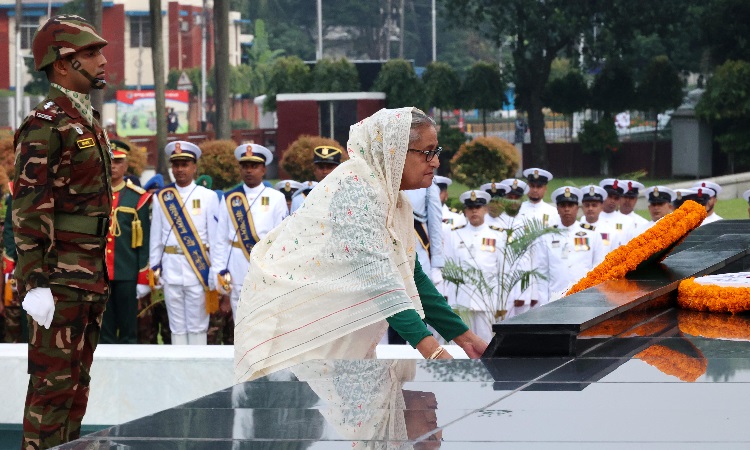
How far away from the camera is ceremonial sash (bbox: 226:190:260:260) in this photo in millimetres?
9602

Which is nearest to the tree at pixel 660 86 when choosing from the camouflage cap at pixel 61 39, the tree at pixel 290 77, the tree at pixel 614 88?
the tree at pixel 614 88

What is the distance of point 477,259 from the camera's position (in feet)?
33.1

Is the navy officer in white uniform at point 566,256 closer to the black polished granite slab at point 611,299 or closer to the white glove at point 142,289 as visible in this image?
the black polished granite slab at point 611,299

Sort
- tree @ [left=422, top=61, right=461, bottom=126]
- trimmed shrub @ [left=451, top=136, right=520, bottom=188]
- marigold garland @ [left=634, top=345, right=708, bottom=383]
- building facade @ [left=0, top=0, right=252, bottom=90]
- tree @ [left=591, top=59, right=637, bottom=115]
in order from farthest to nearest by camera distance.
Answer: building facade @ [left=0, top=0, right=252, bottom=90] < tree @ [left=422, top=61, right=461, bottom=126] < tree @ [left=591, top=59, right=637, bottom=115] < trimmed shrub @ [left=451, top=136, right=520, bottom=188] < marigold garland @ [left=634, top=345, right=708, bottom=383]

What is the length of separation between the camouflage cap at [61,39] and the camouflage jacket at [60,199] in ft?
0.45

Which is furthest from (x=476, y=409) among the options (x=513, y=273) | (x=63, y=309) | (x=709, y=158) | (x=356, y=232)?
(x=709, y=158)

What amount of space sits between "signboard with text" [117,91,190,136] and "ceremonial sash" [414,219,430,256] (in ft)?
128

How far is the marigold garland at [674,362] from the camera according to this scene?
3854 mm

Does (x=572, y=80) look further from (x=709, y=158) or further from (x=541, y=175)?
(x=541, y=175)

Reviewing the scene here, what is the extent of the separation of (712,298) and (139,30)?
51.6 metres

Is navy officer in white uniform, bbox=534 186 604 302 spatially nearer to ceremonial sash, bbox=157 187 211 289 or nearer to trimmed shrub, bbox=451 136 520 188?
ceremonial sash, bbox=157 187 211 289

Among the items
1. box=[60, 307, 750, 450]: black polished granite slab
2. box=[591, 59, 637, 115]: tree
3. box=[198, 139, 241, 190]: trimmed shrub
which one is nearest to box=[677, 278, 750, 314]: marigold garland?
box=[60, 307, 750, 450]: black polished granite slab

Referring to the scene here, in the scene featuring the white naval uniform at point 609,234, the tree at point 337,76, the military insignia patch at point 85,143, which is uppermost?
the tree at point 337,76

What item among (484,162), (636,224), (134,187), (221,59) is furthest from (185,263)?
(221,59)
